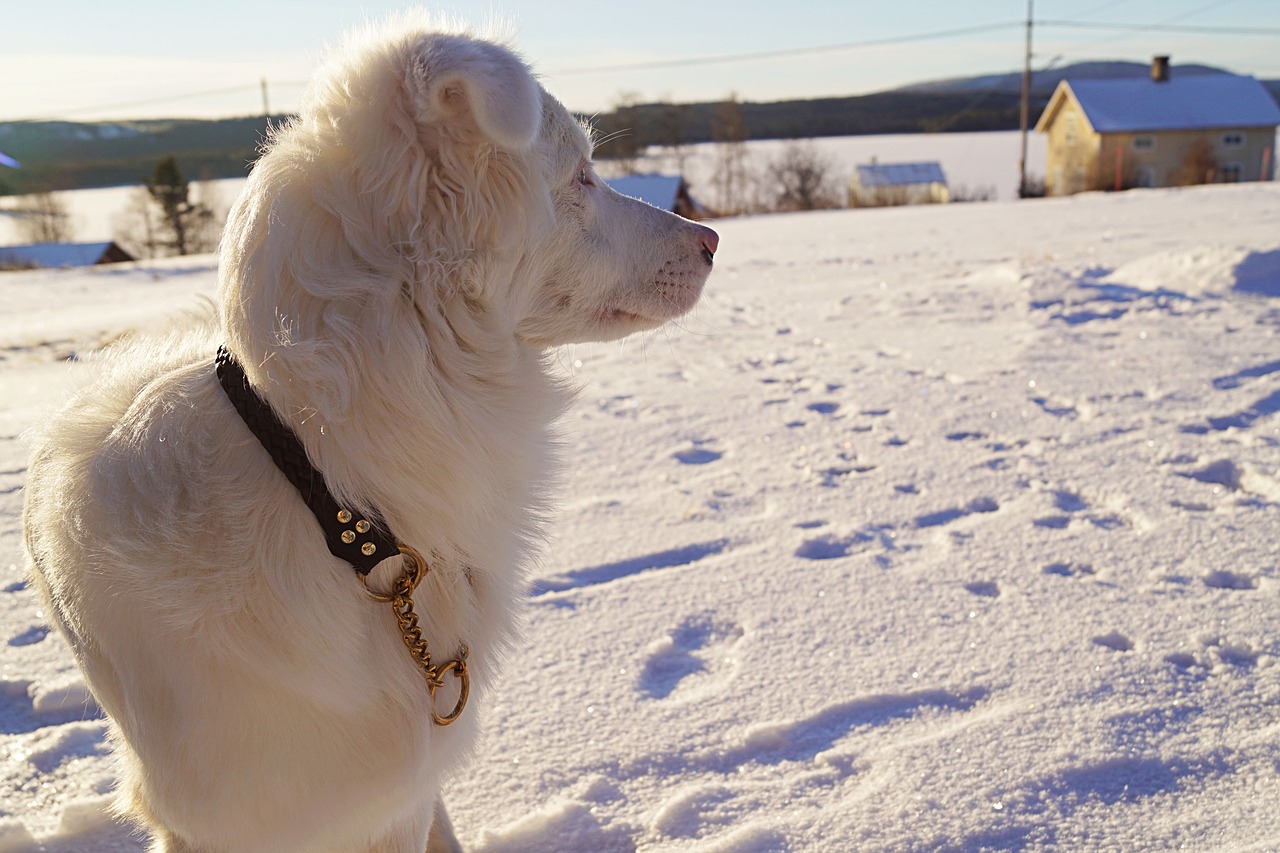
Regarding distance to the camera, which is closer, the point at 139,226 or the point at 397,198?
the point at 397,198

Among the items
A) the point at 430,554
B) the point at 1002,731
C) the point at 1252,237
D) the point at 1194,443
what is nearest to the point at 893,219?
the point at 1252,237

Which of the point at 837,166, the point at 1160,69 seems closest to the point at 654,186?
the point at 837,166

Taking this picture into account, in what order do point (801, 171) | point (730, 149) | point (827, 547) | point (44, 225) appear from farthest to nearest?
1. point (730, 149)
2. point (44, 225)
3. point (801, 171)
4. point (827, 547)

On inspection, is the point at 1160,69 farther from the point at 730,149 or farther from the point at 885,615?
the point at 885,615

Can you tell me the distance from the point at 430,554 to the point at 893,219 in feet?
48.5

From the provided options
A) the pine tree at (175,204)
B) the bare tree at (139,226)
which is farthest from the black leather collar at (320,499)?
the bare tree at (139,226)

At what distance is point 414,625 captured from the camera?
168 centimetres

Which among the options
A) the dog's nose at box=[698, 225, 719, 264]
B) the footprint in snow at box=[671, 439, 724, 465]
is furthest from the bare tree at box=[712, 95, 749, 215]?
the dog's nose at box=[698, 225, 719, 264]

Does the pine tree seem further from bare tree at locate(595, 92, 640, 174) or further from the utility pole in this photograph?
the utility pole

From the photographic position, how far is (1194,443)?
4332 millimetres

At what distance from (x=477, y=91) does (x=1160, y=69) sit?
5582cm

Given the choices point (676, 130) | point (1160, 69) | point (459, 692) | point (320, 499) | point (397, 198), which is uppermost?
point (1160, 69)

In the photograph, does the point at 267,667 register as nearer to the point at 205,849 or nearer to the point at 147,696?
the point at 147,696

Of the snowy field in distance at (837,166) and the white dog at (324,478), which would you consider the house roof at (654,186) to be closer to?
the snowy field in distance at (837,166)
